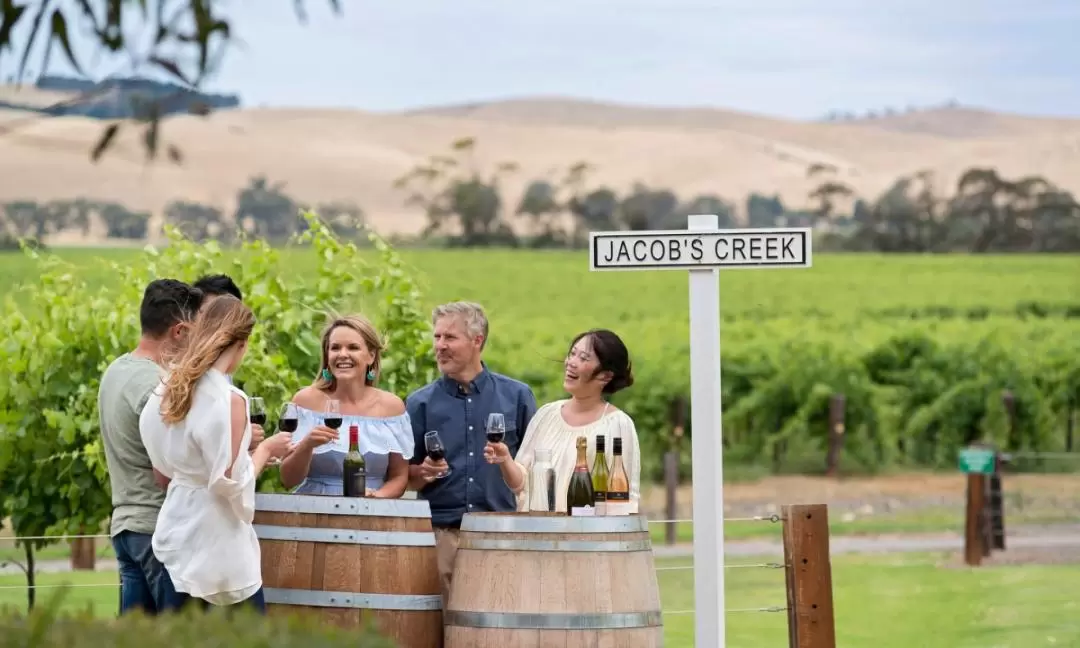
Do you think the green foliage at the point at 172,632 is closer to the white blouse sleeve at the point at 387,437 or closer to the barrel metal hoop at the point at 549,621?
the barrel metal hoop at the point at 549,621

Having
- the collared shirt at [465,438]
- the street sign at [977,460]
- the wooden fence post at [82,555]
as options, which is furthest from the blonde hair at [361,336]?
the street sign at [977,460]

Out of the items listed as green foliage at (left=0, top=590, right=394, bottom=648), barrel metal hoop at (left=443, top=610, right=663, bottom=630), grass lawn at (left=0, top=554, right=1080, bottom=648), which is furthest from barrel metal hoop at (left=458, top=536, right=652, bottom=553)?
grass lawn at (left=0, top=554, right=1080, bottom=648)

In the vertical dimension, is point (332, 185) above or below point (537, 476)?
above

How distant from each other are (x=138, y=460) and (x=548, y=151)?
68033mm

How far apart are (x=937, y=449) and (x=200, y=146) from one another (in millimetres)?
49158

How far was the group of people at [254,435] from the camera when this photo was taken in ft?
14.3

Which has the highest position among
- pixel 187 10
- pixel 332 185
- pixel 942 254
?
pixel 332 185

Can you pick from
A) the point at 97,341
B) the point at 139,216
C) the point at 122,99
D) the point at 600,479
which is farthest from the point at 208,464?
the point at 139,216

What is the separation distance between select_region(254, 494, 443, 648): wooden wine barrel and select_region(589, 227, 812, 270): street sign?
944 millimetres

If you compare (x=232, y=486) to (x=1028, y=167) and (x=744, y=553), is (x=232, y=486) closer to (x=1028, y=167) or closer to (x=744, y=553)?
(x=744, y=553)

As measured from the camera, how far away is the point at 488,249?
52250 millimetres

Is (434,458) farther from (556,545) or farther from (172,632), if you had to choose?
(172,632)

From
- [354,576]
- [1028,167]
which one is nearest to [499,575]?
[354,576]

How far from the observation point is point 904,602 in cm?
1327
